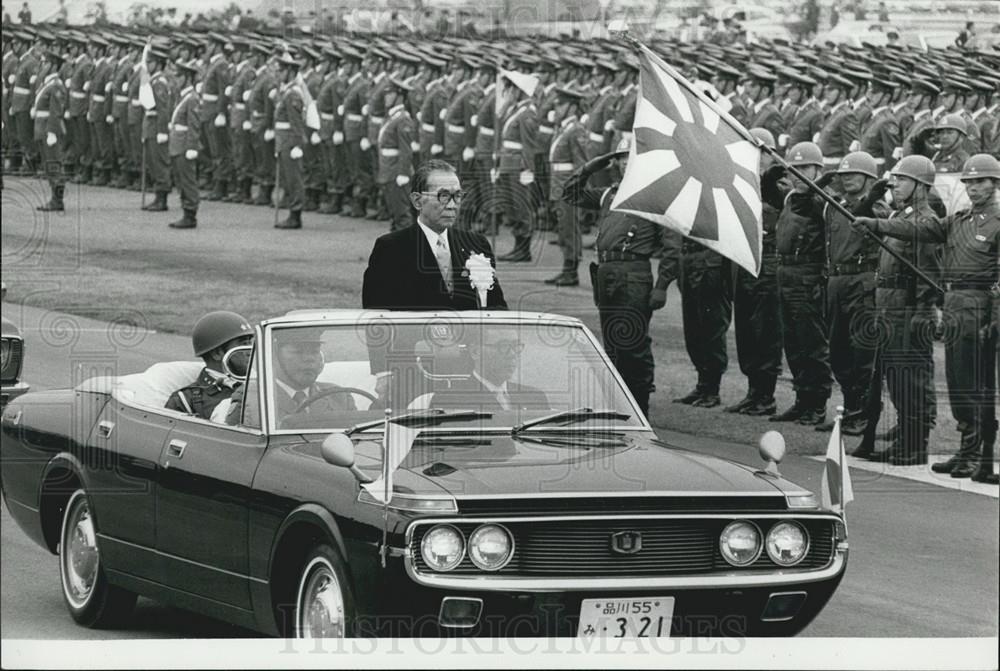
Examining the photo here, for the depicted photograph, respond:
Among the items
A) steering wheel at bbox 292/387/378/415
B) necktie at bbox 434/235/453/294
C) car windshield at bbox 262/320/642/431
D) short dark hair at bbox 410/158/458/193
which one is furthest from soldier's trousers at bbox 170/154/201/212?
steering wheel at bbox 292/387/378/415

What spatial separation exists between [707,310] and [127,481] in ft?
24.9

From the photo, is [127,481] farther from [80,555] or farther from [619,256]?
[619,256]

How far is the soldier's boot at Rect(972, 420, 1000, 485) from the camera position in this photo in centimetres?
1132

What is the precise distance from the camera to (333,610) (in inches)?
244

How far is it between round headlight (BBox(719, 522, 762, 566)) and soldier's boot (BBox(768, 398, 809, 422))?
707cm

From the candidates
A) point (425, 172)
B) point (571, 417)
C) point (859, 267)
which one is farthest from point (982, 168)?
point (571, 417)

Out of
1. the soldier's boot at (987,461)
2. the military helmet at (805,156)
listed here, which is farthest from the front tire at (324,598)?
the military helmet at (805,156)

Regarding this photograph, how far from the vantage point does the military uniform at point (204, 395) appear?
7898mm

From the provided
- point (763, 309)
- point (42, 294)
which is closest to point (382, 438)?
point (763, 309)

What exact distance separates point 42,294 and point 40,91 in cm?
1028

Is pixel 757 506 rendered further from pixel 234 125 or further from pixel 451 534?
pixel 234 125

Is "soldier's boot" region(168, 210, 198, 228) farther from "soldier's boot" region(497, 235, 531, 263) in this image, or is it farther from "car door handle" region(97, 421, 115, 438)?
"car door handle" region(97, 421, 115, 438)

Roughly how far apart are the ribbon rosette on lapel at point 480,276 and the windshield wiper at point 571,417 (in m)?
1.32

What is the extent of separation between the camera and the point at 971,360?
11680mm
